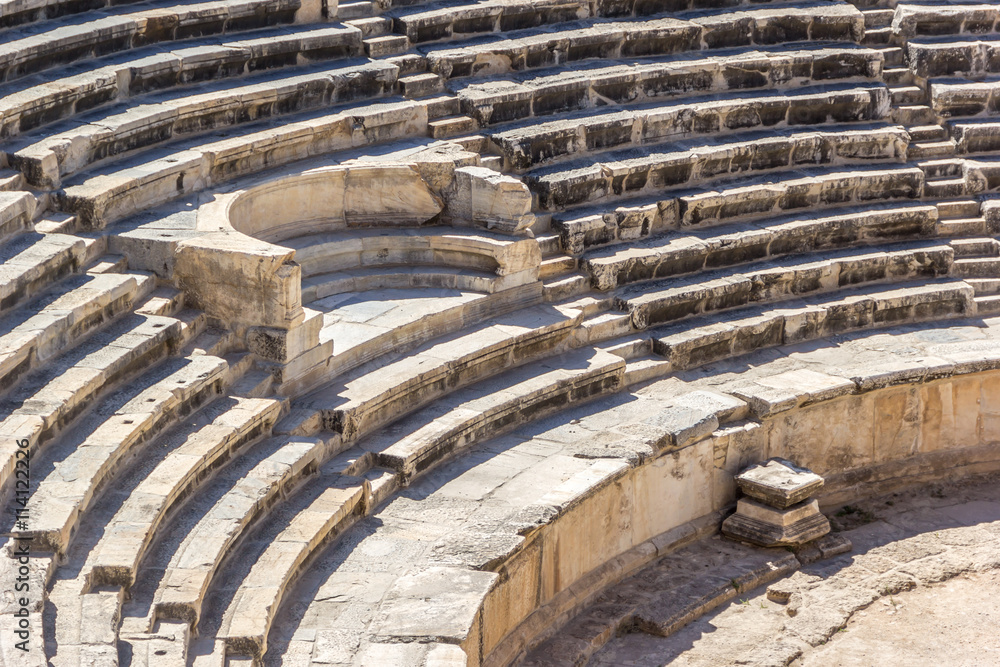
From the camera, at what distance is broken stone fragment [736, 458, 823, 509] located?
37.6 ft

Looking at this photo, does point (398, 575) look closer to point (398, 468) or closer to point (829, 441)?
point (398, 468)

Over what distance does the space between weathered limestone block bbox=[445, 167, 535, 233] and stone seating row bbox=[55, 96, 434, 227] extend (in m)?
1.09

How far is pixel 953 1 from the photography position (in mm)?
17031

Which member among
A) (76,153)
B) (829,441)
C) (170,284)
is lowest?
(829,441)

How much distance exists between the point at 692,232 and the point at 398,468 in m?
5.00

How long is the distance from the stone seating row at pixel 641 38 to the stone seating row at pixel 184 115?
3.78ft

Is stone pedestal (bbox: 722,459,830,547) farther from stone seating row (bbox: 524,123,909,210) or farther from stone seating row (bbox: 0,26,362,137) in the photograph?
stone seating row (bbox: 0,26,362,137)

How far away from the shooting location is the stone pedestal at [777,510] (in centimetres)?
1145

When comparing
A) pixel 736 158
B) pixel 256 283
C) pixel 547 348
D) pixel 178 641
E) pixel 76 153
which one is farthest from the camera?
pixel 736 158

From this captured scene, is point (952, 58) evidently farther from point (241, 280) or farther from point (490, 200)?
point (241, 280)

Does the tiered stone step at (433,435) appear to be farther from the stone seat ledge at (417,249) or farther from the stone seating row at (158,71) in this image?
the stone seating row at (158,71)

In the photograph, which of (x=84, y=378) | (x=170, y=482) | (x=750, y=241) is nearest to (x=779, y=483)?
(x=750, y=241)

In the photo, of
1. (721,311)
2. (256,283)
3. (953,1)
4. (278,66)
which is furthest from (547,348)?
(953,1)

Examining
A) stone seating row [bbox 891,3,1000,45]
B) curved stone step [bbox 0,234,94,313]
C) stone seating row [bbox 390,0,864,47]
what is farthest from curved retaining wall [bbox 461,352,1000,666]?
stone seating row [bbox 891,3,1000,45]
